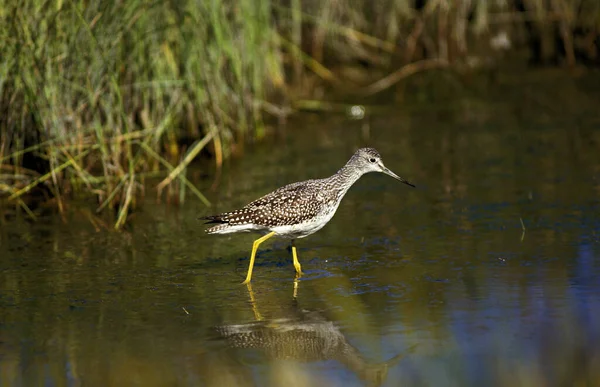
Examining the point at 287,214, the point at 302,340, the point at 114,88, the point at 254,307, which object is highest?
the point at 114,88

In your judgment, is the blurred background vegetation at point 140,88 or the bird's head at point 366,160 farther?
the blurred background vegetation at point 140,88

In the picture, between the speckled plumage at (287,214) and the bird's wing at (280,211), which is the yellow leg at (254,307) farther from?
the bird's wing at (280,211)

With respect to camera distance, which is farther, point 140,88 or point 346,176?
point 140,88

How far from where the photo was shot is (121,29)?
10.1 metres

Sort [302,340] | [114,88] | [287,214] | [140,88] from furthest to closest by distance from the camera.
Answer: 1. [140,88]
2. [114,88]
3. [287,214]
4. [302,340]

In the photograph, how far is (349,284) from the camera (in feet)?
26.1

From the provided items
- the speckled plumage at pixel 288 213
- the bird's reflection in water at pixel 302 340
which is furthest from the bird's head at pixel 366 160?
the bird's reflection in water at pixel 302 340

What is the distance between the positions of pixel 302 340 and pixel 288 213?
68.4 inches

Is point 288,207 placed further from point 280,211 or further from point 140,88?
point 140,88

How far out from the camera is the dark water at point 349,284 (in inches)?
247

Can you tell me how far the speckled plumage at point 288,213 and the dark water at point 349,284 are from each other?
38 centimetres

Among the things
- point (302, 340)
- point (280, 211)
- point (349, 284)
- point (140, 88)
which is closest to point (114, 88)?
point (140, 88)

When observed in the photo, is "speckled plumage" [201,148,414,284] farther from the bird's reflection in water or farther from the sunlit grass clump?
the sunlit grass clump

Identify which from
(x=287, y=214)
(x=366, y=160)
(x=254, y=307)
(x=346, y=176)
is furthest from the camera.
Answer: (x=366, y=160)
